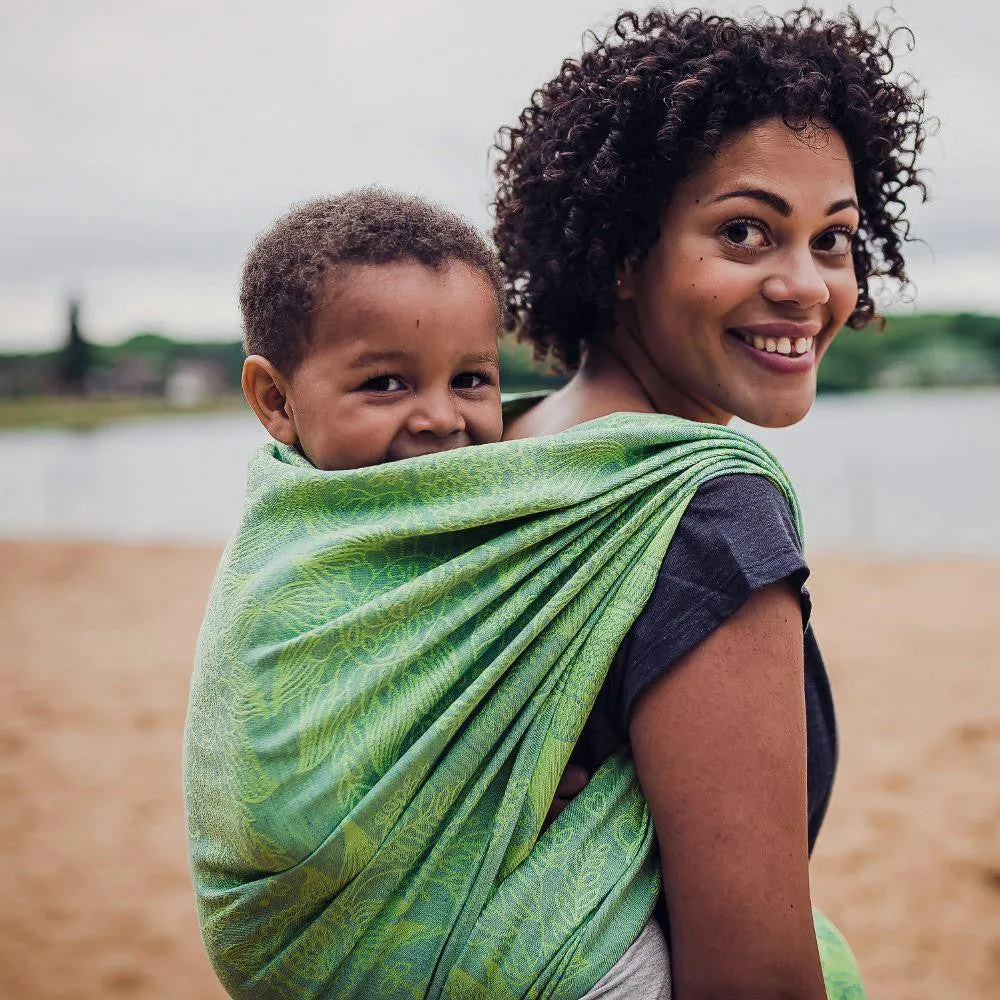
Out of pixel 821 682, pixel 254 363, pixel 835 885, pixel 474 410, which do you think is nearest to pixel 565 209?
pixel 474 410

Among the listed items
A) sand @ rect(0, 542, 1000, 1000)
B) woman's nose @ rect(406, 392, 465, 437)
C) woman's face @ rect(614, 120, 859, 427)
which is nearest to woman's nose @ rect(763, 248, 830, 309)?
woman's face @ rect(614, 120, 859, 427)

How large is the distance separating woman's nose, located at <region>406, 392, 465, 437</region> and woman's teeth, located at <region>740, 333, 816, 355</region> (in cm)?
49

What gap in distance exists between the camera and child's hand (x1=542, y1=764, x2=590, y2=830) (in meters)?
1.31

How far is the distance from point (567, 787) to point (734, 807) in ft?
0.68

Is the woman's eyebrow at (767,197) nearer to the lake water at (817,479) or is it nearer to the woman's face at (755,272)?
the woman's face at (755,272)

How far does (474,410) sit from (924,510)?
16.5 metres

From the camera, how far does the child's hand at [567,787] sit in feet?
4.31

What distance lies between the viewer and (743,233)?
161 cm

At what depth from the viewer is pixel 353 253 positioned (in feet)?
4.90

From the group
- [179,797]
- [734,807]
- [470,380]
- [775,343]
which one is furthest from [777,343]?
[179,797]

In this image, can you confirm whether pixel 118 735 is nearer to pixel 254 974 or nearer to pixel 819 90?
pixel 254 974

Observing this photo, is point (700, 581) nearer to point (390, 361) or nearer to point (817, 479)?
point (390, 361)

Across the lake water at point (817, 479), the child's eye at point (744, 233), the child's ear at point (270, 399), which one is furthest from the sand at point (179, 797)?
the lake water at point (817, 479)

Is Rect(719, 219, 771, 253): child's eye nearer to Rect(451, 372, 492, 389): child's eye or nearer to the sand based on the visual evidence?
Rect(451, 372, 492, 389): child's eye
